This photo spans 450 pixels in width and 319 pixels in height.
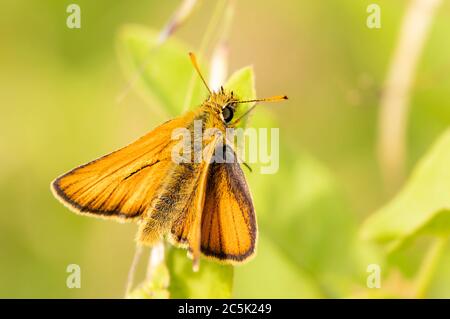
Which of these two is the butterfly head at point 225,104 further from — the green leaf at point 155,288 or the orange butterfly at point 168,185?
the green leaf at point 155,288

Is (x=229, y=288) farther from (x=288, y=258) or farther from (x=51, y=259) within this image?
(x=51, y=259)

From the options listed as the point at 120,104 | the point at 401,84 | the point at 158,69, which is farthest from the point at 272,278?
the point at 120,104

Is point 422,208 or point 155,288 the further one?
point 422,208

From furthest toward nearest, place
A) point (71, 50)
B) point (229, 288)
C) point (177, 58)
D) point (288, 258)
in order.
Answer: point (71, 50), point (177, 58), point (288, 258), point (229, 288)

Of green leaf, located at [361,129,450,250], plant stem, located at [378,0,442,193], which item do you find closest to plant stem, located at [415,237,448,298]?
green leaf, located at [361,129,450,250]

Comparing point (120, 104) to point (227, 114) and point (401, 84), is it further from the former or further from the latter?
point (227, 114)

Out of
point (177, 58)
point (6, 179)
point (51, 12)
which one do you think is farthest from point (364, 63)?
point (6, 179)
